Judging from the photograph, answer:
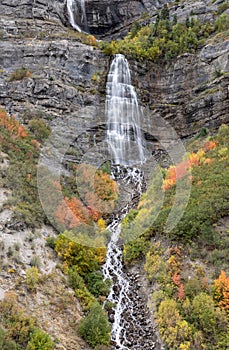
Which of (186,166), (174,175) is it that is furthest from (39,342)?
(186,166)

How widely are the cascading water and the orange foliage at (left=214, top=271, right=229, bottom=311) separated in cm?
316

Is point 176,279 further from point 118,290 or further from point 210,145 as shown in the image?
point 210,145

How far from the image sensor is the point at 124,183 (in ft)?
103

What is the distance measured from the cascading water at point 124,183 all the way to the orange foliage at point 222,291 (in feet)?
10.4

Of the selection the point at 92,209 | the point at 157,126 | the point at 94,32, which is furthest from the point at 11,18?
the point at 92,209

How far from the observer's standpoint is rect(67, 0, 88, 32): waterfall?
185ft

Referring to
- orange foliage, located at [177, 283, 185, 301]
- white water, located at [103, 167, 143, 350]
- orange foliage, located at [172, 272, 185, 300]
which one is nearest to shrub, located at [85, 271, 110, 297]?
white water, located at [103, 167, 143, 350]

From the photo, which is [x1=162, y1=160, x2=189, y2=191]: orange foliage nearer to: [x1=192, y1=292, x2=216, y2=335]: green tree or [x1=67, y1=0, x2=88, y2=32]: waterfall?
[x1=192, y1=292, x2=216, y2=335]: green tree

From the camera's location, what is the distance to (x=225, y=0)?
5116cm

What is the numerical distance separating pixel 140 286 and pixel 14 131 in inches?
631

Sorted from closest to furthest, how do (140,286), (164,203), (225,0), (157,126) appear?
(140,286), (164,203), (157,126), (225,0)

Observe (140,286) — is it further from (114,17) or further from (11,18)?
(114,17)

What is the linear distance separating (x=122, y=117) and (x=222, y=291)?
2440cm

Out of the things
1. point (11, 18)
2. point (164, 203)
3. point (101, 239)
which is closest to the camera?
point (101, 239)
